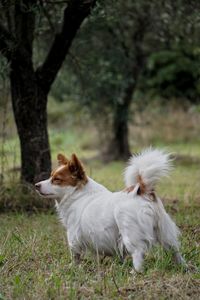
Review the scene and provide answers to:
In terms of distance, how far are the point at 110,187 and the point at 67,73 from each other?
3448mm

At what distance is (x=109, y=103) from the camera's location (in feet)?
65.3

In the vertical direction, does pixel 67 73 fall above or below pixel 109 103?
above

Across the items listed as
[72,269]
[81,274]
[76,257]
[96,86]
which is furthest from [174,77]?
[81,274]

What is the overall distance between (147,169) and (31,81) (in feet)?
16.0

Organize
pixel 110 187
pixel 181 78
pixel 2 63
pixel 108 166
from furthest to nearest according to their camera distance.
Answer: pixel 181 78 < pixel 108 166 < pixel 110 187 < pixel 2 63

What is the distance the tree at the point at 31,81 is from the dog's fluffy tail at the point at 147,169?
4.38 m

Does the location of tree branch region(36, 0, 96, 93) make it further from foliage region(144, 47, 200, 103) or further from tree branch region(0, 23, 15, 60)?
foliage region(144, 47, 200, 103)

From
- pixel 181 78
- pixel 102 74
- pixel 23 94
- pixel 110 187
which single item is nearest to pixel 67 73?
pixel 102 74

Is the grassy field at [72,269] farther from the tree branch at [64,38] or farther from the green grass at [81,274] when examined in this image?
the tree branch at [64,38]

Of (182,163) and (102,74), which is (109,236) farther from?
(182,163)

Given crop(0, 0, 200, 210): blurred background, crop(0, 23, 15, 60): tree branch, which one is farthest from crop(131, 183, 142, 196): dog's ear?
crop(0, 23, 15, 60): tree branch


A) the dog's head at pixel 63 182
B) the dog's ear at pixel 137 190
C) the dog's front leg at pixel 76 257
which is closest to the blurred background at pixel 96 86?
the dog's head at pixel 63 182

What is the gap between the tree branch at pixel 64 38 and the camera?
1030cm

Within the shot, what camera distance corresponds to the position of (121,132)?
2053 cm
